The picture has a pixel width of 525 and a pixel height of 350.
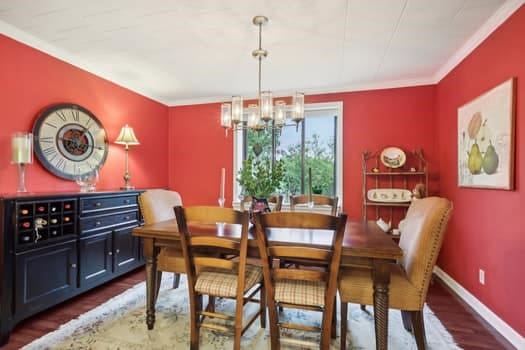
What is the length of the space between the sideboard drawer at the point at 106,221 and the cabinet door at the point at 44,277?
0.62 ft

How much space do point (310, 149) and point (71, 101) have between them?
10.1 feet

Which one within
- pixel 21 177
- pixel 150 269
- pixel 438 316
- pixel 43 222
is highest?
pixel 21 177

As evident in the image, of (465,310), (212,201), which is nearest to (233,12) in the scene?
(212,201)

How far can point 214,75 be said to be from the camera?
350 cm

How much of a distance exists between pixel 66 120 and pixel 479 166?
401 cm

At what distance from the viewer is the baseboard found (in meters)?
1.96

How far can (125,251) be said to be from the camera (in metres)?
3.17

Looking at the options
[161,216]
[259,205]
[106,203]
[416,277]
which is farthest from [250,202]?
[106,203]

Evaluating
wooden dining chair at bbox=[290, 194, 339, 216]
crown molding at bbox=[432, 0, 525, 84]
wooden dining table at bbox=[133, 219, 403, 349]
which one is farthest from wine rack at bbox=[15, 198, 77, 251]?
crown molding at bbox=[432, 0, 525, 84]

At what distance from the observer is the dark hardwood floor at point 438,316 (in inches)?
78.9

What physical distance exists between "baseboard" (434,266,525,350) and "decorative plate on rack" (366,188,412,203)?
0.97 metres

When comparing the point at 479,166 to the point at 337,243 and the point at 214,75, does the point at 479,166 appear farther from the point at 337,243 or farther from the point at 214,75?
the point at 214,75

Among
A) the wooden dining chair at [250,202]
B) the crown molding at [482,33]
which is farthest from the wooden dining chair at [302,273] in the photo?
the crown molding at [482,33]

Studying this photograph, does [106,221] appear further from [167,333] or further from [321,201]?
[321,201]
